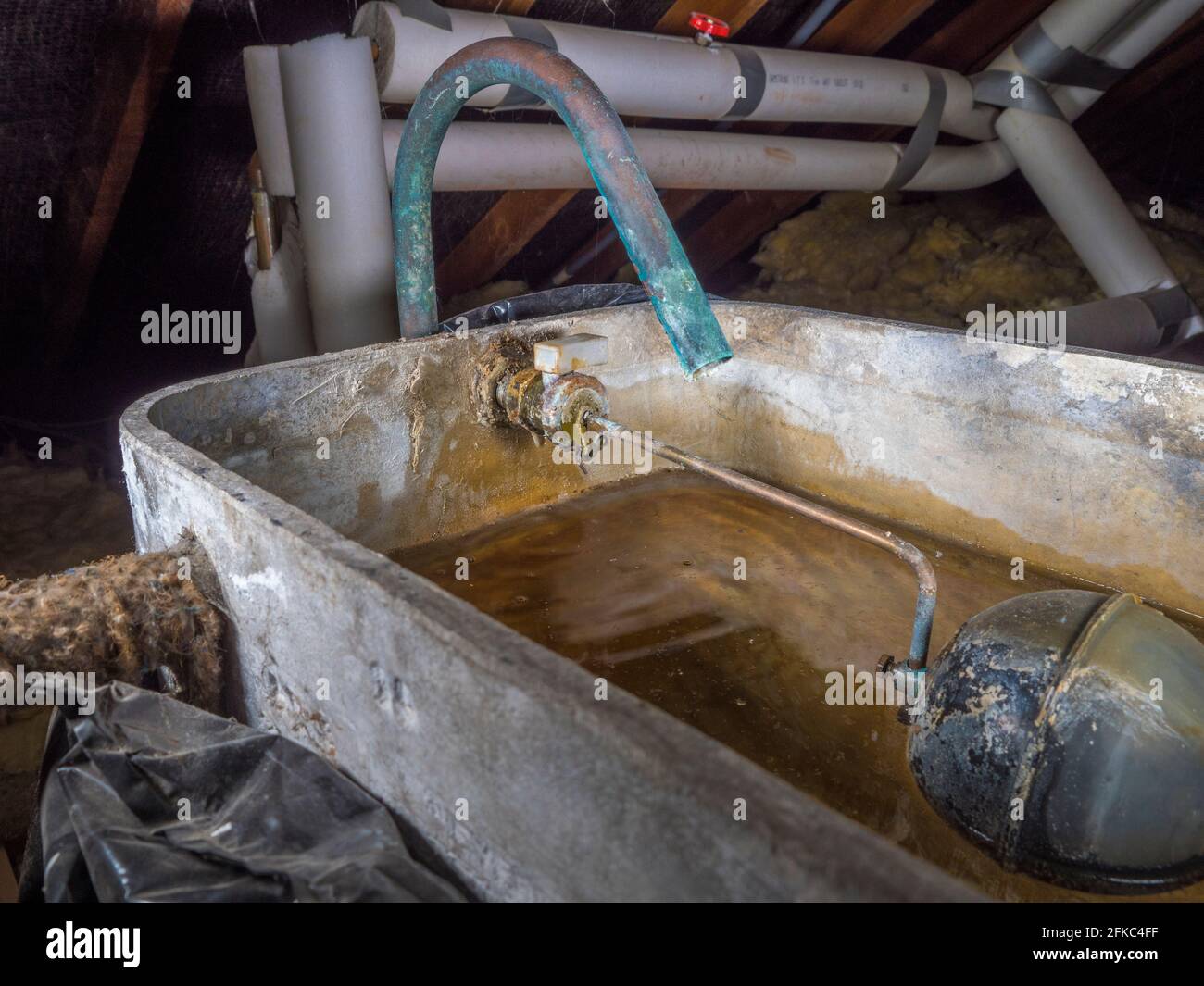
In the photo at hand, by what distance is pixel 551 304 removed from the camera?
2.75 metres

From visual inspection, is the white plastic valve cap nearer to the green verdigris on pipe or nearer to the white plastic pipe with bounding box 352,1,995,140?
the green verdigris on pipe

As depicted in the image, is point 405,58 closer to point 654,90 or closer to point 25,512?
point 654,90

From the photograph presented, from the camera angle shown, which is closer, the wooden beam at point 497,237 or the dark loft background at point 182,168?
the dark loft background at point 182,168

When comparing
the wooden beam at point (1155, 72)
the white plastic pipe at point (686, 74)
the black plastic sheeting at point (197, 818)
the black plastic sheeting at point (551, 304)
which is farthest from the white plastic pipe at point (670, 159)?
the black plastic sheeting at point (197, 818)

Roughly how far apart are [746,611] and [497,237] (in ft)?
8.29

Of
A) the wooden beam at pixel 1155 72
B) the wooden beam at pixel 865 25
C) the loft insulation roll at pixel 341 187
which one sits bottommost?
the loft insulation roll at pixel 341 187

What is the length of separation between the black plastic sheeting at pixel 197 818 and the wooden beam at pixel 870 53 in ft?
12.0

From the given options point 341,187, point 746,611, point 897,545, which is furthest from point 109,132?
point 897,545

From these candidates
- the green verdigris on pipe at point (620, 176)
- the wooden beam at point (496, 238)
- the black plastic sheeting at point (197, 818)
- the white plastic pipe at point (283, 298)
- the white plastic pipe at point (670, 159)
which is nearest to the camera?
the black plastic sheeting at point (197, 818)

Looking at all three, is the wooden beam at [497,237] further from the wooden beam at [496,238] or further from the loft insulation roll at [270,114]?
the loft insulation roll at [270,114]

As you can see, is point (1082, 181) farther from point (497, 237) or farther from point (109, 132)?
point (109, 132)

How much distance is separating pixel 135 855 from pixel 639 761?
25.5 inches

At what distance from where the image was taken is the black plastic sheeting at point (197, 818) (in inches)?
41.2
